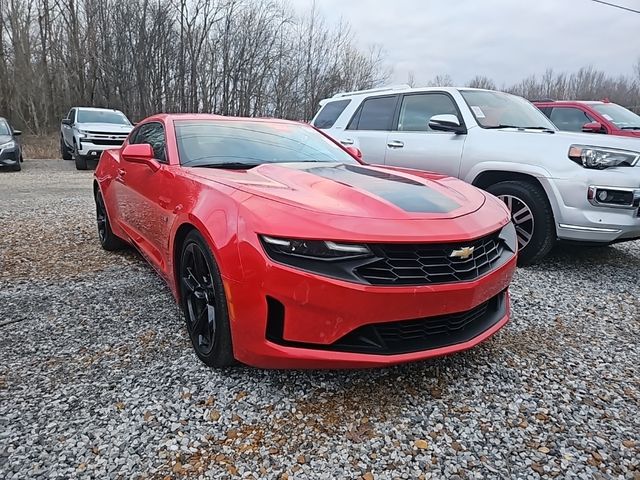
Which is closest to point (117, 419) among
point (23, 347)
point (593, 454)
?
point (23, 347)

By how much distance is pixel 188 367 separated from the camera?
2.30 metres

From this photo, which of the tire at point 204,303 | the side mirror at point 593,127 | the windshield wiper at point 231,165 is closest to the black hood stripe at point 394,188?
the windshield wiper at point 231,165

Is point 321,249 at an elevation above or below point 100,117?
below

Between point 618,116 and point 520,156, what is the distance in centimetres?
633

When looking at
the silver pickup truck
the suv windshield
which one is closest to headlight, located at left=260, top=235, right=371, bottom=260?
the silver pickup truck

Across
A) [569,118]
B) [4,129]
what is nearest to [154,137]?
[569,118]

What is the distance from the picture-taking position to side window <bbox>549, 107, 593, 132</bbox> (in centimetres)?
848

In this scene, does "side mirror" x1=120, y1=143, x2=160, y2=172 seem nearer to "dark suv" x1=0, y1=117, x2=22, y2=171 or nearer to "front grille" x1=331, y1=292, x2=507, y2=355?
"front grille" x1=331, y1=292, x2=507, y2=355

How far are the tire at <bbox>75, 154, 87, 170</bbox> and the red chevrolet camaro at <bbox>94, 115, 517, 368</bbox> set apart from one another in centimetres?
1209

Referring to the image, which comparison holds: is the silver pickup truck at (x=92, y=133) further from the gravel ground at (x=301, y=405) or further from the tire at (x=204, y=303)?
the tire at (x=204, y=303)

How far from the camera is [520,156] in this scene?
13.3 ft

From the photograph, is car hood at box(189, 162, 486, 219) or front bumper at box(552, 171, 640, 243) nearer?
car hood at box(189, 162, 486, 219)

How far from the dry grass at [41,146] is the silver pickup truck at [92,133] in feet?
14.2

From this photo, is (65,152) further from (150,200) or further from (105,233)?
(150,200)
